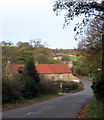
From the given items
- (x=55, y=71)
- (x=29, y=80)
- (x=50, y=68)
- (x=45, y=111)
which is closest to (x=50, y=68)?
(x=50, y=68)

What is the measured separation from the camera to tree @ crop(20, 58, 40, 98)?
20.9 meters

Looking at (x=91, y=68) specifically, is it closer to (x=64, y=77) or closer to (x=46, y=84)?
(x=46, y=84)

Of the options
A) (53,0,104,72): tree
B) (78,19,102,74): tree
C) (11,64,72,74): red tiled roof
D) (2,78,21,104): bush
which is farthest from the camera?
(11,64,72,74): red tiled roof

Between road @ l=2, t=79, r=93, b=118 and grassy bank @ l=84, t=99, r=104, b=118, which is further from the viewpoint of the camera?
road @ l=2, t=79, r=93, b=118

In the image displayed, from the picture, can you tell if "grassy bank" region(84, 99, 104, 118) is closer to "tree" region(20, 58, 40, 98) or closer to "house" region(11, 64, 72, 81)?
"tree" region(20, 58, 40, 98)

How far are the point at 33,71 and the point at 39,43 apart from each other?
48381mm

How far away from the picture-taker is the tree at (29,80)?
20900mm

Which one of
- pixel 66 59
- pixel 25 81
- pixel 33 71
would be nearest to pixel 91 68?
pixel 33 71

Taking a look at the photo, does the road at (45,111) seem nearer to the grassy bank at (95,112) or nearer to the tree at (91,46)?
the grassy bank at (95,112)

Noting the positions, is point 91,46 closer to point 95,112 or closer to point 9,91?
point 9,91

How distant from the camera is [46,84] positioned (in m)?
27.4

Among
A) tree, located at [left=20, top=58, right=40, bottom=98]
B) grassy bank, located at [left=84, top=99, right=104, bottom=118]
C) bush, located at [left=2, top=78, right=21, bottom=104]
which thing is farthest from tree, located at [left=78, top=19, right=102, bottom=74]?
bush, located at [left=2, top=78, right=21, bottom=104]

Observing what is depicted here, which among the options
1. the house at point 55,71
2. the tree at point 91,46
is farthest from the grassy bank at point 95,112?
the house at point 55,71

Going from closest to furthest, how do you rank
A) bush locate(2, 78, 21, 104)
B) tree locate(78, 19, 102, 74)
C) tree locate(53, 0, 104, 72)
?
tree locate(53, 0, 104, 72) < bush locate(2, 78, 21, 104) < tree locate(78, 19, 102, 74)
